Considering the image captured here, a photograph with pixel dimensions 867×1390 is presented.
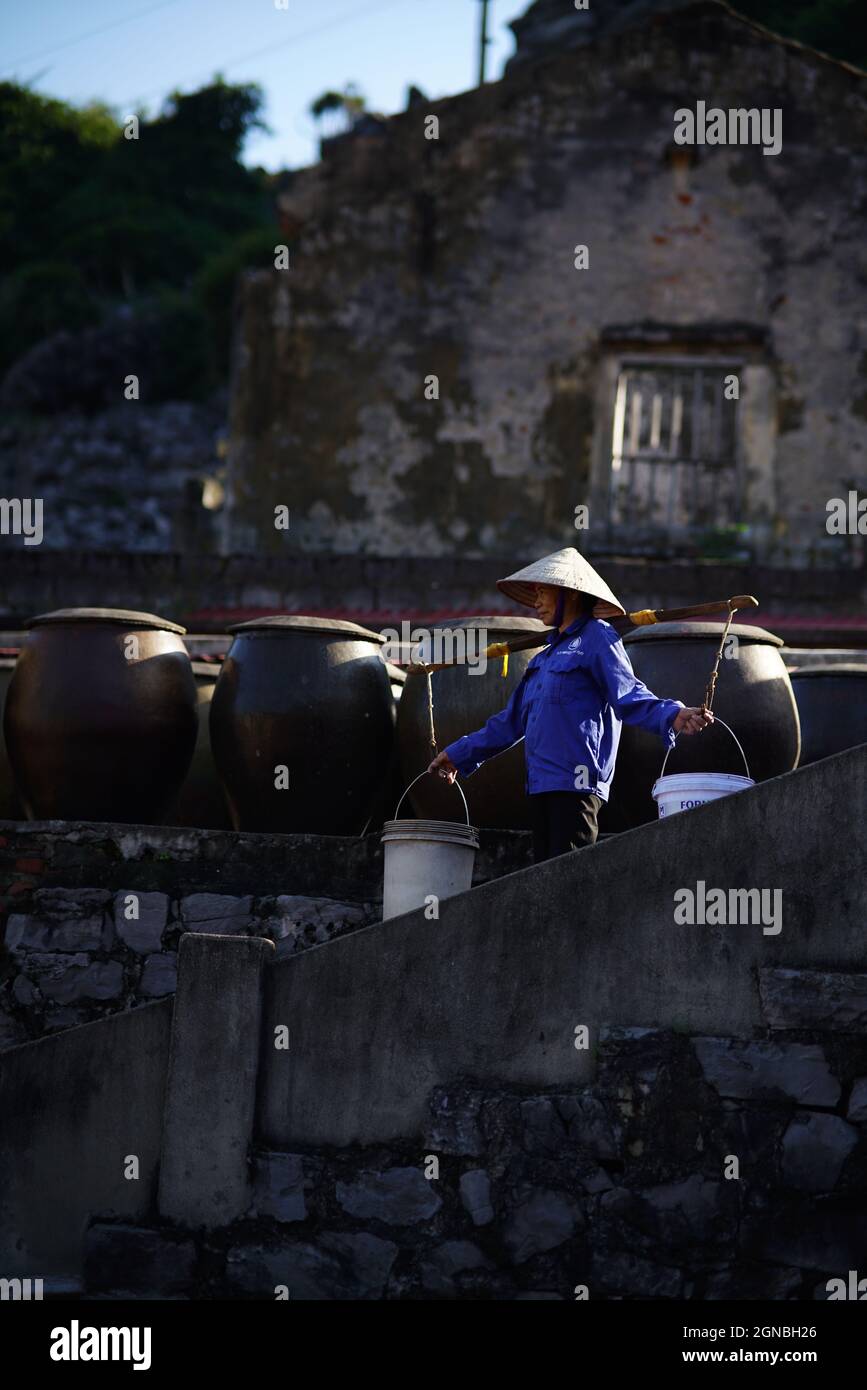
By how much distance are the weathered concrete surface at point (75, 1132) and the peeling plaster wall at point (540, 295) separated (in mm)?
10318

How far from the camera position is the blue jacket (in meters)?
5.82

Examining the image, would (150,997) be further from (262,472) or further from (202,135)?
(202,135)

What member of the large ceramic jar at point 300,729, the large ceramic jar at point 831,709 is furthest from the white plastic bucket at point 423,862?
the large ceramic jar at point 831,709

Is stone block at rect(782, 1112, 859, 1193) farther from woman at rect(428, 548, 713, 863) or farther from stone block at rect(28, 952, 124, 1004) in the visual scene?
stone block at rect(28, 952, 124, 1004)

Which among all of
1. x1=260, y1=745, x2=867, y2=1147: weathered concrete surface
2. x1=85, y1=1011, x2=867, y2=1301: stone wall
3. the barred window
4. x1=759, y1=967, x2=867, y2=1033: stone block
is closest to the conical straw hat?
x1=260, y1=745, x2=867, y2=1147: weathered concrete surface

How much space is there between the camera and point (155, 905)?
6.46 meters

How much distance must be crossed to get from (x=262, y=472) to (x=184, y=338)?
23008 millimetres

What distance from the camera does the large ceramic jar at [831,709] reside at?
7055 millimetres

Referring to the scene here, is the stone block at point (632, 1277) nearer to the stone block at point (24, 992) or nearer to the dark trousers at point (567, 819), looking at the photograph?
the dark trousers at point (567, 819)

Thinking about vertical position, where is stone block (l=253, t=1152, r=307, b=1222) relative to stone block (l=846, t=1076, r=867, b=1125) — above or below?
below

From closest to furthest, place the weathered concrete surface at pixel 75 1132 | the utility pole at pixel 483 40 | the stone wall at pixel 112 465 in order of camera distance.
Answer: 1. the weathered concrete surface at pixel 75 1132
2. the utility pole at pixel 483 40
3. the stone wall at pixel 112 465

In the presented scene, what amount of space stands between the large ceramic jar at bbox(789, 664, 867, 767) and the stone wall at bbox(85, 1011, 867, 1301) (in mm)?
2061

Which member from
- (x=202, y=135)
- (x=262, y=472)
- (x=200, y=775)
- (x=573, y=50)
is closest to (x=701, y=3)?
(x=573, y=50)

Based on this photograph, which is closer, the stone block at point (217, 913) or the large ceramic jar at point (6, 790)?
the stone block at point (217, 913)
